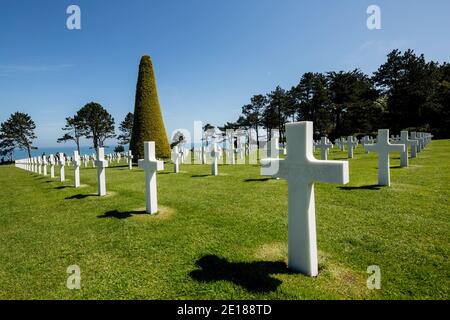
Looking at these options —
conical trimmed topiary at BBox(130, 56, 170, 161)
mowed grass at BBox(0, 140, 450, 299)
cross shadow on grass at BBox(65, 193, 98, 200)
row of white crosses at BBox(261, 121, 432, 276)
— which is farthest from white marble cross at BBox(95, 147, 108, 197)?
conical trimmed topiary at BBox(130, 56, 170, 161)

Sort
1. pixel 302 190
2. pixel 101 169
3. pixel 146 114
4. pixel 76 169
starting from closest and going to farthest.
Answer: pixel 302 190
pixel 101 169
pixel 76 169
pixel 146 114

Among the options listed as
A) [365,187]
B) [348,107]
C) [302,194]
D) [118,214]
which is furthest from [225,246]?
[348,107]

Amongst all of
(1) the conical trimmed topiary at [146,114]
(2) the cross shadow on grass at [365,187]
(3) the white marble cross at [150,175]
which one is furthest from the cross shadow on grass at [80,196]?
(1) the conical trimmed topiary at [146,114]

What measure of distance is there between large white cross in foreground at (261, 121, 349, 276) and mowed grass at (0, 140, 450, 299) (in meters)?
0.24

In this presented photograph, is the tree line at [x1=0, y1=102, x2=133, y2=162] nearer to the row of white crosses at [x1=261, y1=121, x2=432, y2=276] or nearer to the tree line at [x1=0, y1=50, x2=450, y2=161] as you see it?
the tree line at [x1=0, y1=50, x2=450, y2=161]

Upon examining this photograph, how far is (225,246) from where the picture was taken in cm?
418

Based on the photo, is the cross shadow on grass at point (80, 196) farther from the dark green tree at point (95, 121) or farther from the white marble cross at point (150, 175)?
the dark green tree at point (95, 121)

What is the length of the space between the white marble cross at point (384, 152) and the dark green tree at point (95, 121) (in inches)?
1923

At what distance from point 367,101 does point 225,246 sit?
5088 centimetres

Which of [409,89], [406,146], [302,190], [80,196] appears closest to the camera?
[302,190]

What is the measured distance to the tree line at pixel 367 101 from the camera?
43.0 metres

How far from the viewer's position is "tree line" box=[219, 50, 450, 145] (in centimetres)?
4297

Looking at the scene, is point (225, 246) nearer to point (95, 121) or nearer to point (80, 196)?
point (80, 196)

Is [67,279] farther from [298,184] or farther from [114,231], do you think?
[298,184]
